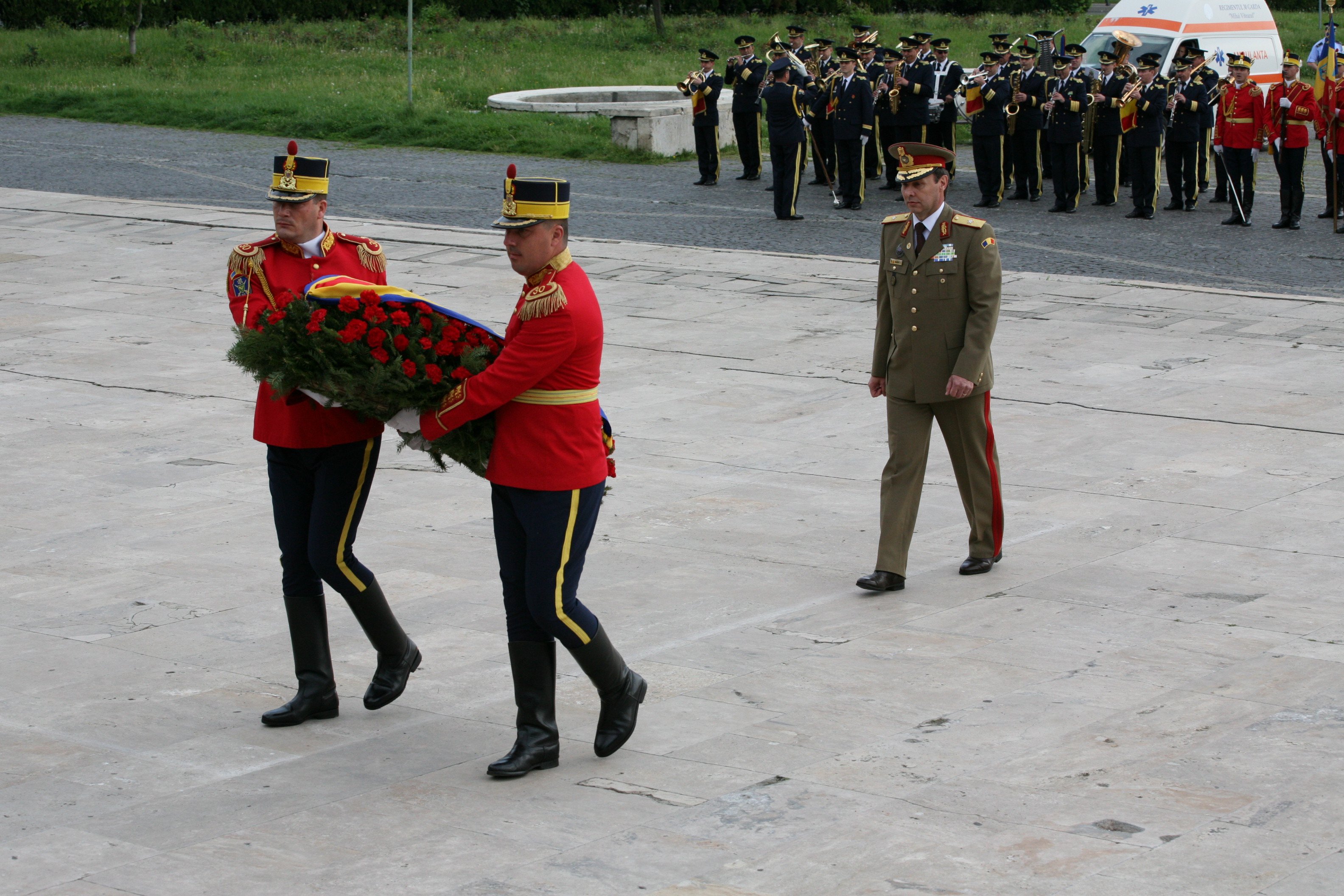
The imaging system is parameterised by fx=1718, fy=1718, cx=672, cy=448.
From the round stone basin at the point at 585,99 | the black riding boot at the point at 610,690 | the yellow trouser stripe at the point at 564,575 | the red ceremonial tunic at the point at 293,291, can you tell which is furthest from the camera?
the round stone basin at the point at 585,99

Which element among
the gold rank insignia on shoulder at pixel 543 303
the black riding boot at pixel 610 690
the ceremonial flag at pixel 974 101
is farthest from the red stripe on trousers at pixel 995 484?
the ceremonial flag at pixel 974 101

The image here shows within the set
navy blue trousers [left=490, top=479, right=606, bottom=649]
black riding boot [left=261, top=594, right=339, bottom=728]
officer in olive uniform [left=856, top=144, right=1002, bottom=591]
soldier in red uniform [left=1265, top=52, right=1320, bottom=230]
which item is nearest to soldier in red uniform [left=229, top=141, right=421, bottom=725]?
black riding boot [left=261, top=594, right=339, bottom=728]

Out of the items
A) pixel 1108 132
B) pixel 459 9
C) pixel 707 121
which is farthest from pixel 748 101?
pixel 459 9

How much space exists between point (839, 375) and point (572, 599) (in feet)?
20.5

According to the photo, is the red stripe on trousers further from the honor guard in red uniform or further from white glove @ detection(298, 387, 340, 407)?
white glove @ detection(298, 387, 340, 407)

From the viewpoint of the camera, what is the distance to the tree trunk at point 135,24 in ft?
122

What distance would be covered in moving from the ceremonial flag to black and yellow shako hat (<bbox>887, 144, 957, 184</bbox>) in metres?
13.4

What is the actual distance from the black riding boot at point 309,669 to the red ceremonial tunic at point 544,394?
89 cm

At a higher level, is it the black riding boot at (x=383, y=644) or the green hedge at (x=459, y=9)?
the green hedge at (x=459, y=9)

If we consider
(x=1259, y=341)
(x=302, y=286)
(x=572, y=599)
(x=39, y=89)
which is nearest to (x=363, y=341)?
(x=302, y=286)

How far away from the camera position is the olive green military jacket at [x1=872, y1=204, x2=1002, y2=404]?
721cm

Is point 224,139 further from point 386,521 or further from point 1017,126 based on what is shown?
point 386,521

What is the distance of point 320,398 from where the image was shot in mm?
5301

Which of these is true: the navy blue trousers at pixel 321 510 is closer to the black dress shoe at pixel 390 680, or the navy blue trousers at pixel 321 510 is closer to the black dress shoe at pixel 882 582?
the black dress shoe at pixel 390 680
